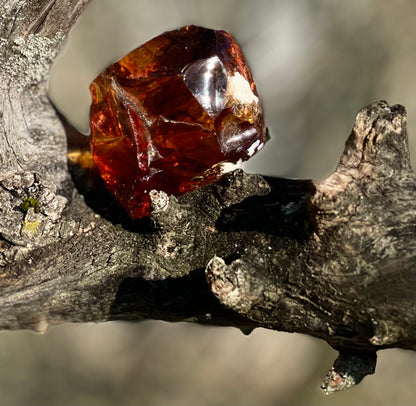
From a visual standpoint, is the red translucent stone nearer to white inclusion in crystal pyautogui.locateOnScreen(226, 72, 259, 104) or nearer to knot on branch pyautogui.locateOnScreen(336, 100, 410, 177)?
white inclusion in crystal pyautogui.locateOnScreen(226, 72, 259, 104)

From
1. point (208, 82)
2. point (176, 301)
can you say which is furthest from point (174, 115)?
point (176, 301)

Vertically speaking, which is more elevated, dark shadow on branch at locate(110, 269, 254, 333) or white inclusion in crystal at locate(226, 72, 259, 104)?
white inclusion in crystal at locate(226, 72, 259, 104)

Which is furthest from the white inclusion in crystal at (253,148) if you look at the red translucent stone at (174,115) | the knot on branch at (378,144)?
the knot on branch at (378,144)

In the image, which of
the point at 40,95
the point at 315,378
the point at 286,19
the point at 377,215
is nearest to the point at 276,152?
the point at 286,19

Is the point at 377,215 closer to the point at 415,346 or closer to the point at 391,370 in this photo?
the point at 415,346

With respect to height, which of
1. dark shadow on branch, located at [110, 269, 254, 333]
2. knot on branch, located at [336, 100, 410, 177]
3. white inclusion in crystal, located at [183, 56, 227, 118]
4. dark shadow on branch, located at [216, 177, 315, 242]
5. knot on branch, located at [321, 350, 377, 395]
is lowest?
knot on branch, located at [321, 350, 377, 395]

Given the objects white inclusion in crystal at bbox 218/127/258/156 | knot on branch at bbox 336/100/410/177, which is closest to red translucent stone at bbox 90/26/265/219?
white inclusion in crystal at bbox 218/127/258/156

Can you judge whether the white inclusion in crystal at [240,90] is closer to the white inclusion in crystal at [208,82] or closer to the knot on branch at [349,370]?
the white inclusion in crystal at [208,82]

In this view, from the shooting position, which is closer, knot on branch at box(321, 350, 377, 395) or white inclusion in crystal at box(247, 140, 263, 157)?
knot on branch at box(321, 350, 377, 395)
